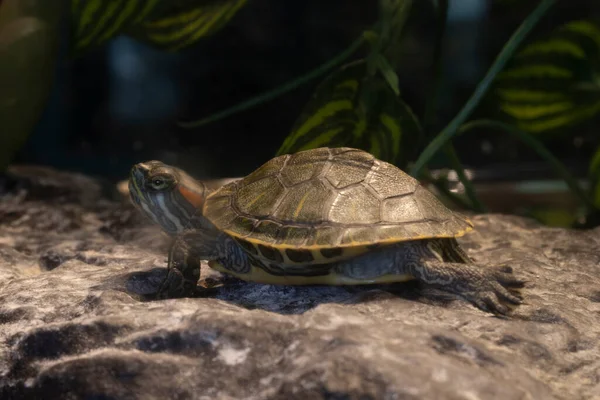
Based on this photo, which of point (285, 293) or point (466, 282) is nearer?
point (466, 282)

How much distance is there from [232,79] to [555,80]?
6.06 ft

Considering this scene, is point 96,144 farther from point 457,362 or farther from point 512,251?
point 457,362

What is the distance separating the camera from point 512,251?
2.35 m

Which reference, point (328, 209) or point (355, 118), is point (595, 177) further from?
point (328, 209)

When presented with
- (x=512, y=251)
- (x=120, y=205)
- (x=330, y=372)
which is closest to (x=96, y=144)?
(x=120, y=205)

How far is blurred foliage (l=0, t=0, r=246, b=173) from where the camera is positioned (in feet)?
9.91

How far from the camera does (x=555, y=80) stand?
3125 millimetres

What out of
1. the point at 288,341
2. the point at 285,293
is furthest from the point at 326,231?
the point at 288,341

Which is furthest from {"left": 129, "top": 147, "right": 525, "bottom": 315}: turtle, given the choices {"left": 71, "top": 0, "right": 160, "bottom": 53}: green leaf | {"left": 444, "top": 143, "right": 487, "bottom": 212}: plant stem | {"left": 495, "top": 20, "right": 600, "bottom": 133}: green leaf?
{"left": 495, "top": 20, "right": 600, "bottom": 133}: green leaf

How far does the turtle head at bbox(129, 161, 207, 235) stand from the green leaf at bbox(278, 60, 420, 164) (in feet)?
2.01

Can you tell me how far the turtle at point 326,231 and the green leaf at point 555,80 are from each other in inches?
57.6

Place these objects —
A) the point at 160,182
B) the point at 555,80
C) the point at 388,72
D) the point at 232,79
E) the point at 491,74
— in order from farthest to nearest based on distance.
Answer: the point at 232,79, the point at 555,80, the point at 491,74, the point at 388,72, the point at 160,182

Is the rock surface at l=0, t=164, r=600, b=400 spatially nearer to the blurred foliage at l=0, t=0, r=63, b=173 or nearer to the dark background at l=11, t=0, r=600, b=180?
the blurred foliage at l=0, t=0, r=63, b=173

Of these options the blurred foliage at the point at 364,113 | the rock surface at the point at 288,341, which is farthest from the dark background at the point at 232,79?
the rock surface at the point at 288,341
